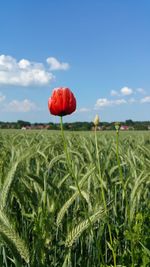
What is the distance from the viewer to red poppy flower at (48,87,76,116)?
1523 millimetres

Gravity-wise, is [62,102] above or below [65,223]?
above

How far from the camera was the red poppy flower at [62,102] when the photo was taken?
152 centimetres

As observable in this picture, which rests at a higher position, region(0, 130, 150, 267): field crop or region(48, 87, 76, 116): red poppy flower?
region(48, 87, 76, 116): red poppy flower

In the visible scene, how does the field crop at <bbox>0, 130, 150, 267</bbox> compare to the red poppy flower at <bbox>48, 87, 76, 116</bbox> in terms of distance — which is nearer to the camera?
the field crop at <bbox>0, 130, 150, 267</bbox>

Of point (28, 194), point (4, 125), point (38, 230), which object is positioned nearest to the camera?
point (38, 230)

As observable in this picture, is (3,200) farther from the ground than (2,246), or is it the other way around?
(3,200)

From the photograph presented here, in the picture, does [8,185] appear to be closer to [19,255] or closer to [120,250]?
[19,255]

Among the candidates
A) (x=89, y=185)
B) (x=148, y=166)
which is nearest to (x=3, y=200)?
(x=89, y=185)

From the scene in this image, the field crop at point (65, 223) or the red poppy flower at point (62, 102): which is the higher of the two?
the red poppy flower at point (62, 102)

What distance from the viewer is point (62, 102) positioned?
1.57 meters

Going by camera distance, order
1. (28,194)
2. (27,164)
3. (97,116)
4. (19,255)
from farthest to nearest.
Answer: (27,164), (28,194), (97,116), (19,255)

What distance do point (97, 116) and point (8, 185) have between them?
0.42 metres

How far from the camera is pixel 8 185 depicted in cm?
136

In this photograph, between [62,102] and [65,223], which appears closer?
[62,102]
